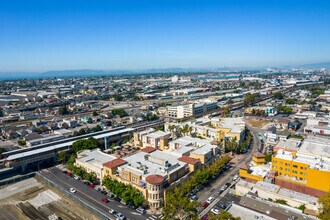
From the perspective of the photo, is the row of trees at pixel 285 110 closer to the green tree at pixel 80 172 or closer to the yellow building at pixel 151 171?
the yellow building at pixel 151 171

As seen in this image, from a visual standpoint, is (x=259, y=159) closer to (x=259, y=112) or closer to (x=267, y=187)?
(x=267, y=187)

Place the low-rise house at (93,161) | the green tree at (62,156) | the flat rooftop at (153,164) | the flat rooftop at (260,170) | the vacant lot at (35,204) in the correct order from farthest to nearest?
the green tree at (62,156) → the low-rise house at (93,161) → the flat rooftop at (260,170) → the flat rooftop at (153,164) → the vacant lot at (35,204)

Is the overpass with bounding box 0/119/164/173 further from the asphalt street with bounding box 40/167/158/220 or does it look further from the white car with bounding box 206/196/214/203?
the white car with bounding box 206/196/214/203

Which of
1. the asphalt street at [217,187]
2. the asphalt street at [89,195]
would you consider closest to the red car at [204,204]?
the asphalt street at [217,187]

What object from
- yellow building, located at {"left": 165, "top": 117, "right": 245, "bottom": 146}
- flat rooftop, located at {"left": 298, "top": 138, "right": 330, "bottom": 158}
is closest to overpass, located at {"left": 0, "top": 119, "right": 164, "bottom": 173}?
yellow building, located at {"left": 165, "top": 117, "right": 245, "bottom": 146}

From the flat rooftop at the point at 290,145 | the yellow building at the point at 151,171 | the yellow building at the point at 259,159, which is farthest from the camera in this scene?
the flat rooftop at the point at 290,145

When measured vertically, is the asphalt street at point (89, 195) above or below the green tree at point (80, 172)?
below
